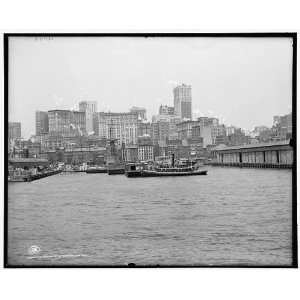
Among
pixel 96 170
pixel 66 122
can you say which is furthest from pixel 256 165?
pixel 66 122

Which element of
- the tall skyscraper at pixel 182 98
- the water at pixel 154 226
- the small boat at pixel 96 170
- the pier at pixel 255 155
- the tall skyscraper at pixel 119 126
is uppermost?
the tall skyscraper at pixel 182 98

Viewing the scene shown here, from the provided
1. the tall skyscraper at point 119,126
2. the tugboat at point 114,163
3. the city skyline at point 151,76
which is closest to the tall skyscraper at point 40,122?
the city skyline at point 151,76

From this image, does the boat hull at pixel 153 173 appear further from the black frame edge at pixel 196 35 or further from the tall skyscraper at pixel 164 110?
the black frame edge at pixel 196 35

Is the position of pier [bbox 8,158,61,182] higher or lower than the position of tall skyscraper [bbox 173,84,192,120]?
lower

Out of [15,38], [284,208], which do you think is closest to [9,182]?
[15,38]

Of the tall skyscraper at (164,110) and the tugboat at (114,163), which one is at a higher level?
the tall skyscraper at (164,110)

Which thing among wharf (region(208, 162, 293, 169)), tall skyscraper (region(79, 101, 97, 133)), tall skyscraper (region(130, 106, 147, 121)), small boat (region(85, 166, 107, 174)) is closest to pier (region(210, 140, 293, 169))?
wharf (region(208, 162, 293, 169))

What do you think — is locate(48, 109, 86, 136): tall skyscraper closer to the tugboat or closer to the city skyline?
the city skyline

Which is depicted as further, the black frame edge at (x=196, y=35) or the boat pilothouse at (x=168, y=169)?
the boat pilothouse at (x=168, y=169)
